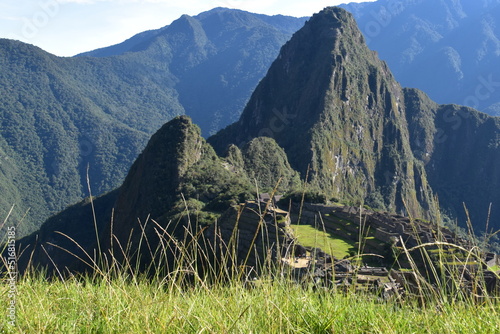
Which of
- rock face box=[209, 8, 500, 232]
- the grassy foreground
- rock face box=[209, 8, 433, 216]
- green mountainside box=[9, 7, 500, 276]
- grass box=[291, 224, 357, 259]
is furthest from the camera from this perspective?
rock face box=[209, 8, 433, 216]

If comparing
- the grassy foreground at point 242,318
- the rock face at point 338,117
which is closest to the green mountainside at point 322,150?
the rock face at point 338,117

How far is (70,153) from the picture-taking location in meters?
145

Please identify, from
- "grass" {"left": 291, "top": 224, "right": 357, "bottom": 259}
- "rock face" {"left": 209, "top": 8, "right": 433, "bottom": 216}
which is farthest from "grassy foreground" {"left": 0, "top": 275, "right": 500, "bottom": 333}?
"rock face" {"left": 209, "top": 8, "right": 433, "bottom": 216}

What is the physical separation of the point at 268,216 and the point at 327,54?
308 ft

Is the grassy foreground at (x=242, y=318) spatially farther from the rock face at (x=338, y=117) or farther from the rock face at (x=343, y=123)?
the rock face at (x=338, y=117)

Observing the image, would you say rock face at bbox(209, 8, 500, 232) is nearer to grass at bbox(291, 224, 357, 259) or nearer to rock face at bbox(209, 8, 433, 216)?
rock face at bbox(209, 8, 433, 216)

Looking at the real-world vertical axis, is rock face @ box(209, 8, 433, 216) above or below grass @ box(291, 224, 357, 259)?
above

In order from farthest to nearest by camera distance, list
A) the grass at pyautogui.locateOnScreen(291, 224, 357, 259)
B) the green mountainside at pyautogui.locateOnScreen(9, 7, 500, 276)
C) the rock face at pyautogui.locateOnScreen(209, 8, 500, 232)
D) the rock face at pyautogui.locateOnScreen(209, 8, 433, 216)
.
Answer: the rock face at pyautogui.locateOnScreen(209, 8, 433, 216) < the rock face at pyautogui.locateOnScreen(209, 8, 500, 232) < the green mountainside at pyautogui.locateOnScreen(9, 7, 500, 276) < the grass at pyautogui.locateOnScreen(291, 224, 357, 259)

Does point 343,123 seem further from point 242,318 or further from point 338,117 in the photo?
point 242,318

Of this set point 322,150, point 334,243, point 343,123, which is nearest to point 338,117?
point 343,123

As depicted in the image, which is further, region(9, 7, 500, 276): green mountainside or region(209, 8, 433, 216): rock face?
region(209, 8, 433, 216): rock face

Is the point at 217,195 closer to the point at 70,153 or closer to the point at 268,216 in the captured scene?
the point at 268,216

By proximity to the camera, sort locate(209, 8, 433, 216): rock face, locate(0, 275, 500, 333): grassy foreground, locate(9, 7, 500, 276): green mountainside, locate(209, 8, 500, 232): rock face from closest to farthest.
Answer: locate(0, 275, 500, 333): grassy foreground, locate(9, 7, 500, 276): green mountainside, locate(209, 8, 500, 232): rock face, locate(209, 8, 433, 216): rock face

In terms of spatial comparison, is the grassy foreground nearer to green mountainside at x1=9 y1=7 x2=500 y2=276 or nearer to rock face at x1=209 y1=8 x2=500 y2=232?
green mountainside at x1=9 y1=7 x2=500 y2=276
